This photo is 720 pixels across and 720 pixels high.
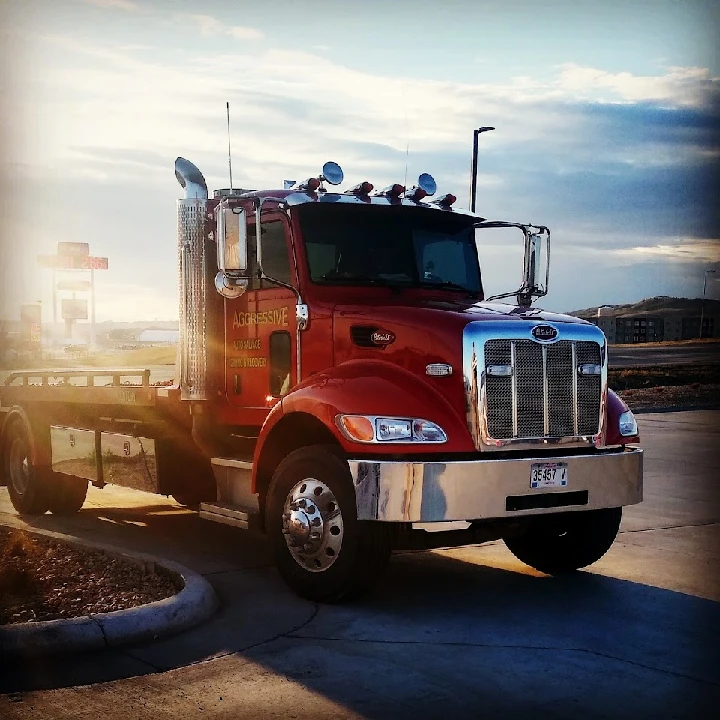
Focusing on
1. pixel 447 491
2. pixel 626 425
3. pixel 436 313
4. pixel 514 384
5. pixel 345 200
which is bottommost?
pixel 447 491

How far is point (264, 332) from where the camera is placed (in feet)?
26.7

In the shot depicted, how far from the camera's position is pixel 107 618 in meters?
5.95

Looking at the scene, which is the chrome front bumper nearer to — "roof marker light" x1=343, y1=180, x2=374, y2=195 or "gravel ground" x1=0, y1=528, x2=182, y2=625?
"gravel ground" x1=0, y1=528, x2=182, y2=625

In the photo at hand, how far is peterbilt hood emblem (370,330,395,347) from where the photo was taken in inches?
284

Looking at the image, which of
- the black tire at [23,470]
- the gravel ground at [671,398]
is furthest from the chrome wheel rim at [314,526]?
the gravel ground at [671,398]

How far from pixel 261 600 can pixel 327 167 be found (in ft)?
10.3

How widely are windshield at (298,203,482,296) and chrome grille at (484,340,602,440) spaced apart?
1267 mm

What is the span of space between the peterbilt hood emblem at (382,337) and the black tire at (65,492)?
4613 millimetres

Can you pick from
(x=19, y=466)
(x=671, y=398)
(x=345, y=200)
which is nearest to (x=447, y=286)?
Result: (x=345, y=200)

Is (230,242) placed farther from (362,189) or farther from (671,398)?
(671,398)

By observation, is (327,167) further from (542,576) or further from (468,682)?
(468,682)

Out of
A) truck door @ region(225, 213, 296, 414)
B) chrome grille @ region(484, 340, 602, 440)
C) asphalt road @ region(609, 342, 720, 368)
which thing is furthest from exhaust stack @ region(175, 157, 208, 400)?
asphalt road @ region(609, 342, 720, 368)

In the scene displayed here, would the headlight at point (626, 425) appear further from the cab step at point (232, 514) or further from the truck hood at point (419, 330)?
the cab step at point (232, 514)

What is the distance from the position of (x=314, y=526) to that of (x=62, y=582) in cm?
166
